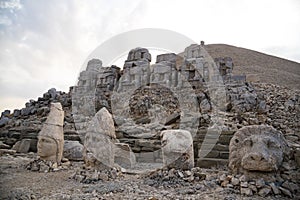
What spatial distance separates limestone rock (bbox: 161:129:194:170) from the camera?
19.6 ft

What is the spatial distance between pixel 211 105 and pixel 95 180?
1135 centimetres

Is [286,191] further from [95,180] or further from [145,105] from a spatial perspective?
[145,105]

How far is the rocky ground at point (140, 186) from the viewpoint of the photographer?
437 centimetres

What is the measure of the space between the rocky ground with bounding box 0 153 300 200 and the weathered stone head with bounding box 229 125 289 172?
25 cm

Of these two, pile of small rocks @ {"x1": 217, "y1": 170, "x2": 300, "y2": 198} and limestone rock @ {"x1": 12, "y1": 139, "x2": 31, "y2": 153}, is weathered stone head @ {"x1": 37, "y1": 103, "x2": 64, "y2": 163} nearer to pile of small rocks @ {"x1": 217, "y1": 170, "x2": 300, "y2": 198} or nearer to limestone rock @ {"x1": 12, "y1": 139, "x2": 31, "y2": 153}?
limestone rock @ {"x1": 12, "y1": 139, "x2": 31, "y2": 153}

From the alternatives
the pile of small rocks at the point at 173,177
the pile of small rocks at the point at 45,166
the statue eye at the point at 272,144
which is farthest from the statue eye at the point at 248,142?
the pile of small rocks at the point at 45,166

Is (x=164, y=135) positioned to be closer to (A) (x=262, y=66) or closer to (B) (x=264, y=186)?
(B) (x=264, y=186)

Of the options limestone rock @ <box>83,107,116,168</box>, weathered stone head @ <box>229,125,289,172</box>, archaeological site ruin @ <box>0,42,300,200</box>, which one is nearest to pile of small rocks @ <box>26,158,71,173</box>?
archaeological site ruin @ <box>0,42,300,200</box>

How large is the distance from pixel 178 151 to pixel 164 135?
0.61m

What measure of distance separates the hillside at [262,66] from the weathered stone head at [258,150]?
68.5 feet

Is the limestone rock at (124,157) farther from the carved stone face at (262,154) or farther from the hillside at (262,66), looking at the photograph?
the hillside at (262,66)

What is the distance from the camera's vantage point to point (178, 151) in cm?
A: 603

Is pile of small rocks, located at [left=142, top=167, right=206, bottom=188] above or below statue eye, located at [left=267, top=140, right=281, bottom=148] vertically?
below

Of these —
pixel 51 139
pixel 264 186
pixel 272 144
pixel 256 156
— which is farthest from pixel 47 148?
pixel 272 144
